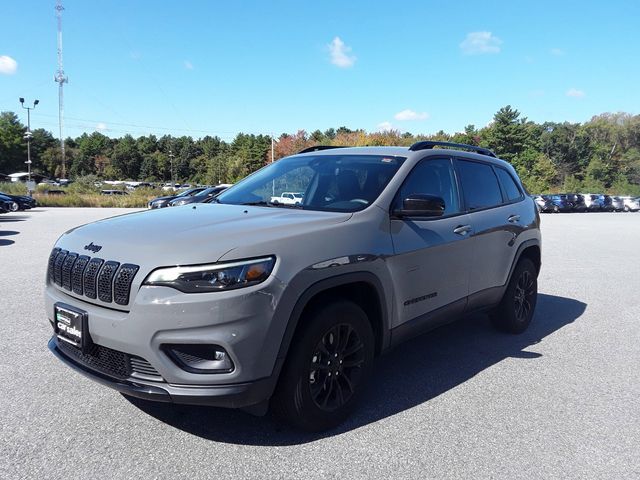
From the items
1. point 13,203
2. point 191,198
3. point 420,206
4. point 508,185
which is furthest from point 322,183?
point 13,203

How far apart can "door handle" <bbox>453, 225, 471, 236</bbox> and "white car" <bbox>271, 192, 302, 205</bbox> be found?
130 cm

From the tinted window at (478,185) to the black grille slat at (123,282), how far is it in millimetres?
2963

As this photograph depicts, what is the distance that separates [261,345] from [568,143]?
10169cm

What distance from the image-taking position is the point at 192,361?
2633 mm

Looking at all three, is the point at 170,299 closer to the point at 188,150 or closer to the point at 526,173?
the point at 526,173

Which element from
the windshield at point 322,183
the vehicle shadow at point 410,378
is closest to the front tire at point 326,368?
the vehicle shadow at point 410,378

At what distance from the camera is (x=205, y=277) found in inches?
101

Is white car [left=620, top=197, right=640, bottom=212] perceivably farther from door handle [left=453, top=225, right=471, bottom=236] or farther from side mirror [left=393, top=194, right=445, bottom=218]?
side mirror [left=393, top=194, right=445, bottom=218]

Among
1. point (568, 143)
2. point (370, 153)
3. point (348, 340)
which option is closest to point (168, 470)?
point (348, 340)

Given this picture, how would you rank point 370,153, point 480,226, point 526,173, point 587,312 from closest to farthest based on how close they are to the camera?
point 370,153
point 480,226
point 587,312
point 526,173

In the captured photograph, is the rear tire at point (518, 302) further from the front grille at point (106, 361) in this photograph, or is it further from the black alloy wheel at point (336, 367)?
the front grille at point (106, 361)

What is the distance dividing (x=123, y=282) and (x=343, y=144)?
50.6m

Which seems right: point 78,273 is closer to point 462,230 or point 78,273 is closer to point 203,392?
point 203,392

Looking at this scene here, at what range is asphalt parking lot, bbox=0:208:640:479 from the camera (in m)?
2.76
